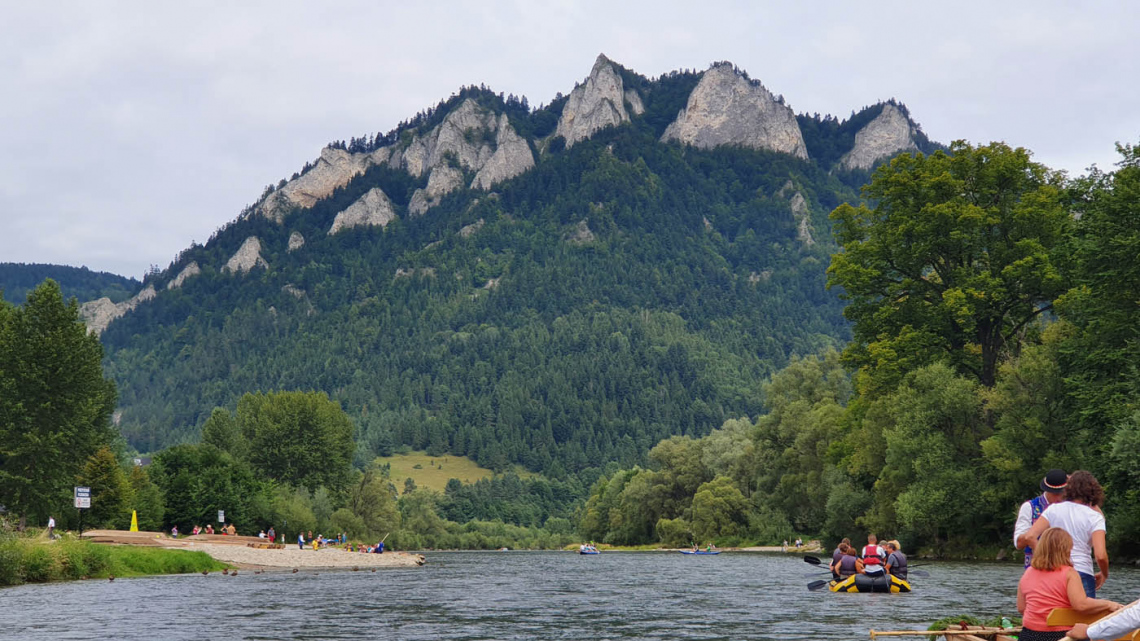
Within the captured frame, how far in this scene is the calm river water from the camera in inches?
1216

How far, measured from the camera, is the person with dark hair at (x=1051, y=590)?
14719 mm

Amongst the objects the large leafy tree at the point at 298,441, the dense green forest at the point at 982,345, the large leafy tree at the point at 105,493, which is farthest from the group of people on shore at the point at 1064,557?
the large leafy tree at the point at 298,441

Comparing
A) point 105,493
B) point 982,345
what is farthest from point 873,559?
point 105,493

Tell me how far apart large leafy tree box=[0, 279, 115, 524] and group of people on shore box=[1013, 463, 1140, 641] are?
65.3 m

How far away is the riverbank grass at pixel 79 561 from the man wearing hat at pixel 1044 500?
45451 mm

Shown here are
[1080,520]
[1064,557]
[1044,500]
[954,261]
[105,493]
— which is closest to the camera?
[1064,557]

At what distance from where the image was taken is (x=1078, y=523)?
15852 mm

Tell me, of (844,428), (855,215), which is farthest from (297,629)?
(844,428)

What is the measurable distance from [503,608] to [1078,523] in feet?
91.3

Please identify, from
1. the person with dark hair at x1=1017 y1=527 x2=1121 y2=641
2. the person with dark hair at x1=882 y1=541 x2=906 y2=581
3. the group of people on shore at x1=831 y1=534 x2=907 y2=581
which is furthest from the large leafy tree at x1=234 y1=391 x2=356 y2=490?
the person with dark hair at x1=1017 y1=527 x2=1121 y2=641

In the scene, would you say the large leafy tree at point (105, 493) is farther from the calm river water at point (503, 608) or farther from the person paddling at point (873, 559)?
the person paddling at point (873, 559)

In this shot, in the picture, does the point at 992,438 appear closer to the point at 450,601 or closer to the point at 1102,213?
the point at 1102,213

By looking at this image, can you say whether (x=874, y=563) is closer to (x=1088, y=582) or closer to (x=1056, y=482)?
(x=1088, y=582)

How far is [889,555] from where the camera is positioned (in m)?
46.2
